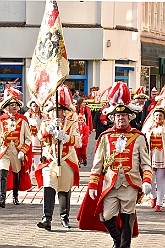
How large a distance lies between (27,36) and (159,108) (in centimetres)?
2490

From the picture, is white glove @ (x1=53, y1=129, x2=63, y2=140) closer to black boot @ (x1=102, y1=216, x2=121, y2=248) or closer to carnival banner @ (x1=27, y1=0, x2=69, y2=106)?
carnival banner @ (x1=27, y1=0, x2=69, y2=106)

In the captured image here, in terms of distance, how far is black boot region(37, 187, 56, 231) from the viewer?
995 cm

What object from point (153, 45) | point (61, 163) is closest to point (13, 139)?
point (61, 163)

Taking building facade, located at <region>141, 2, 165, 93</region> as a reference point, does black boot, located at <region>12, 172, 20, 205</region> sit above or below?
below

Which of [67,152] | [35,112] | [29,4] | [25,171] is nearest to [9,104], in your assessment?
[25,171]

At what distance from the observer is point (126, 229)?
318 inches

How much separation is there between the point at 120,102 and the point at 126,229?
4.53 feet

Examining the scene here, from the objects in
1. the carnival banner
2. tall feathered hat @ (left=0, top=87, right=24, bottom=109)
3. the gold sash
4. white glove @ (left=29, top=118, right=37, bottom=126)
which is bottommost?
white glove @ (left=29, top=118, right=37, bottom=126)

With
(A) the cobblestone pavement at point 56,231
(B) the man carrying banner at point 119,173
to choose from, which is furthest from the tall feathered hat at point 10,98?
(B) the man carrying banner at point 119,173

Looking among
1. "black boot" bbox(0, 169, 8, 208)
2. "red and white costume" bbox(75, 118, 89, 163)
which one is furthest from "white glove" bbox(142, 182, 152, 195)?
"red and white costume" bbox(75, 118, 89, 163)

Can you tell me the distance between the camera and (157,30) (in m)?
44.0

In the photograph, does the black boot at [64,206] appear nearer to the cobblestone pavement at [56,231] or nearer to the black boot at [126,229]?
the cobblestone pavement at [56,231]

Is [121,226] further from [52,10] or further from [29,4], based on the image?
[29,4]

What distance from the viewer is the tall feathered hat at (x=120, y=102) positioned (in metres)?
8.32
